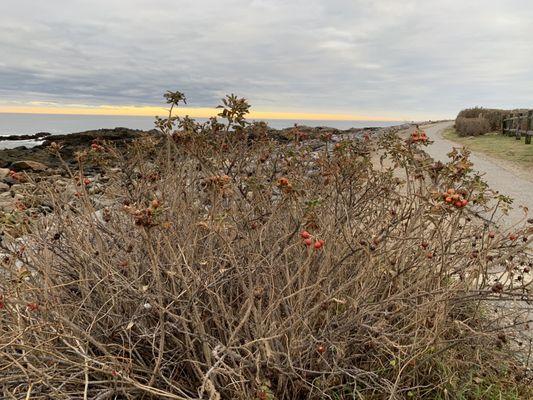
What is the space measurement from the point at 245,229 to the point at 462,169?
1383 mm

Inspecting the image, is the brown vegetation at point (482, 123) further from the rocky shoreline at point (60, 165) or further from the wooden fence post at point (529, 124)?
the rocky shoreline at point (60, 165)

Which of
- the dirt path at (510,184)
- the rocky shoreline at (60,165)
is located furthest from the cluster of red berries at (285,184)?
the dirt path at (510,184)

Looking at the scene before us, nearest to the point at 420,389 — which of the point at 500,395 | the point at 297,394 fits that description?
the point at 500,395

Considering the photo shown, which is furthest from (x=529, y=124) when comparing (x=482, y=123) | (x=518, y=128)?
(x=482, y=123)

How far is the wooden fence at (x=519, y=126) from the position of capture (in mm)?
21695

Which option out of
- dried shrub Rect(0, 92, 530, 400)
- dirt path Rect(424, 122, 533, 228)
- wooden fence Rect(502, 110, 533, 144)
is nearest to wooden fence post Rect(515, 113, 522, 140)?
wooden fence Rect(502, 110, 533, 144)

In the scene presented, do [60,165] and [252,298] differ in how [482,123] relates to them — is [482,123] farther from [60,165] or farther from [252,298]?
[252,298]

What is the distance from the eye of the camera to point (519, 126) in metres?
23.3

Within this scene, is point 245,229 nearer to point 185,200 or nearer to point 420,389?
point 185,200

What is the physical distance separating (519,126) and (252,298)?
81.2ft

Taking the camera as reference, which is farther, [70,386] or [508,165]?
[508,165]

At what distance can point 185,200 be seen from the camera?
3.61m

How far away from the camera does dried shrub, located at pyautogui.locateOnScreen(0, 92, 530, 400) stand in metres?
2.41

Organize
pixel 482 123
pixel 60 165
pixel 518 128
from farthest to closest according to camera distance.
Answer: pixel 482 123 → pixel 518 128 → pixel 60 165
